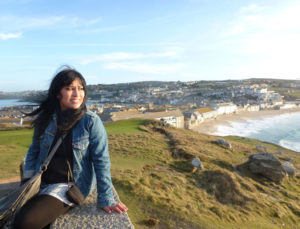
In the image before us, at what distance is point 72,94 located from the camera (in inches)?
105

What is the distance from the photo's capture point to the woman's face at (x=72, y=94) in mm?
2654

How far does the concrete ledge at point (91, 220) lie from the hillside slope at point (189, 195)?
175 cm

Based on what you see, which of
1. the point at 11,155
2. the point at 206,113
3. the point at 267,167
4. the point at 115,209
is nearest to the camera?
the point at 115,209

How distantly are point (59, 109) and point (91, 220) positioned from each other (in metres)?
1.44

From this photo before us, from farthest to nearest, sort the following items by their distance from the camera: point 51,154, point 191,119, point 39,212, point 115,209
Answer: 1. point 191,119
2. point 115,209
3. point 51,154
4. point 39,212

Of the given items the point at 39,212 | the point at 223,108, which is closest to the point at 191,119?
the point at 223,108

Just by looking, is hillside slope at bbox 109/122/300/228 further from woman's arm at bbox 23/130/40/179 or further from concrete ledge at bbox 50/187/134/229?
woman's arm at bbox 23/130/40/179

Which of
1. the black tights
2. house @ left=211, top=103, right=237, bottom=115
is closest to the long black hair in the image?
the black tights

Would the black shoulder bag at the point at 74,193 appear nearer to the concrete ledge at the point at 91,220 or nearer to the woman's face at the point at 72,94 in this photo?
the concrete ledge at the point at 91,220

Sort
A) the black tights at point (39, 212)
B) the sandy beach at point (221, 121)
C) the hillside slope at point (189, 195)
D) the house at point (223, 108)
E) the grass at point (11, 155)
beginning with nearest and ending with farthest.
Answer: the black tights at point (39, 212) → the hillside slope at point (189, 195) → the grass at point (11, 155) → the sandy beach at point (221, 121) → the house at point (223, 108)

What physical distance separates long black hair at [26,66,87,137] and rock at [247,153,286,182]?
1145cm

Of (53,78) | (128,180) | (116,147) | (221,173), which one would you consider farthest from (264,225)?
(116,147)

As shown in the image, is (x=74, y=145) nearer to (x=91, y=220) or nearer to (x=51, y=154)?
(x=51, y=154)

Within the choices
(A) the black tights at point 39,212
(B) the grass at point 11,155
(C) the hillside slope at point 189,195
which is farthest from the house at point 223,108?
(A) the black tights at point 39,212
